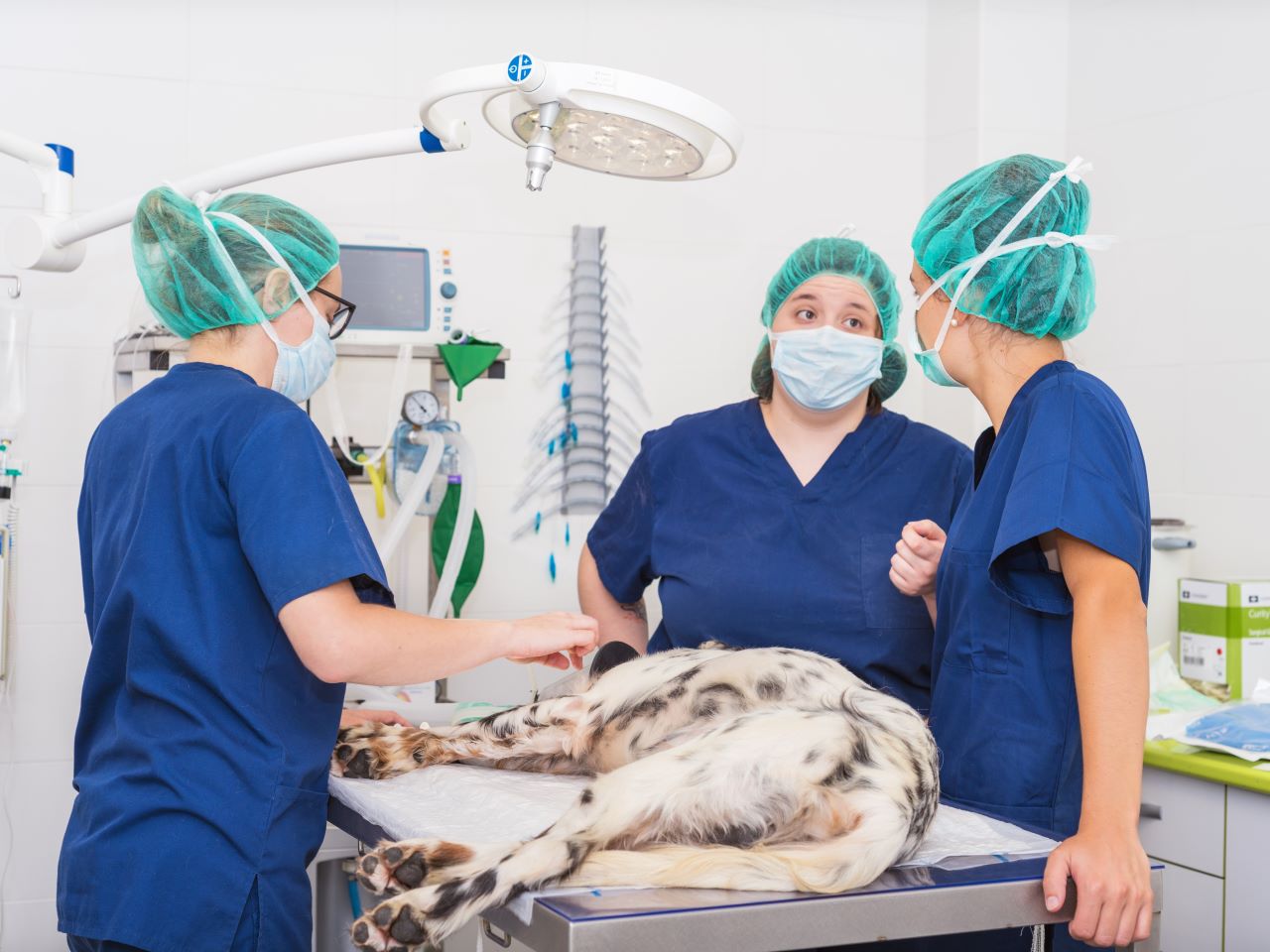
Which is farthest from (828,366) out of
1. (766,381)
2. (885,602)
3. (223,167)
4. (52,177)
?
(52,177)

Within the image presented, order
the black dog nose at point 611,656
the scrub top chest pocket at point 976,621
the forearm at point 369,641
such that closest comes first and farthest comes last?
the forearm at point 369,641, the scrub top chest pocket at point 976,621, the black dog nose at point 611,656

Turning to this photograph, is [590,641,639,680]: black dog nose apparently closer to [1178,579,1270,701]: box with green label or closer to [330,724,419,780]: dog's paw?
[330,724,419,780]: dog's paw

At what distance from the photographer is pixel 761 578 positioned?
→ 6.28 feet

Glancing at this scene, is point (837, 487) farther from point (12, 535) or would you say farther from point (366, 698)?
point (12, 535)

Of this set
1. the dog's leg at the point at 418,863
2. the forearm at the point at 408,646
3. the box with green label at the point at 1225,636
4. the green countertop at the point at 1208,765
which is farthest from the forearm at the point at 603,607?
the box with green label at the point at 1225,636

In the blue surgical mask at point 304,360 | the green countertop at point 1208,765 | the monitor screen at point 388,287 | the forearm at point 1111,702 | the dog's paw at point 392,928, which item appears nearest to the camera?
the dog's paw at point 392,928

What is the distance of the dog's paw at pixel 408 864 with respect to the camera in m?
1.11

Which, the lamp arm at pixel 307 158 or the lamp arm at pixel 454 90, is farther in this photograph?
the lamp arm at pixel 307 158

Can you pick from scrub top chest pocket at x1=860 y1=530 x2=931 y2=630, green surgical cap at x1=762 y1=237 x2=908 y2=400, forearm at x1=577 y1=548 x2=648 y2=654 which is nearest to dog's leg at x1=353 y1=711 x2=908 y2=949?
scrub top chest pocket at x1=860 y1=530 x2=931 y2=630

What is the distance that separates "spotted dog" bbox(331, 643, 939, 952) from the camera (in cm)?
108

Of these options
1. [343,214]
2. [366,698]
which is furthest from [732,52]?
[366,698]

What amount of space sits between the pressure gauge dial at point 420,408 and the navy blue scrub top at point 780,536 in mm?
434

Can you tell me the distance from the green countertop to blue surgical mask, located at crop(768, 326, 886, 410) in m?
0.75

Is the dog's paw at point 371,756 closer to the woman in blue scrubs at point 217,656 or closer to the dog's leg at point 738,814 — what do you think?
the woman in blue scrubs at point 217,656
